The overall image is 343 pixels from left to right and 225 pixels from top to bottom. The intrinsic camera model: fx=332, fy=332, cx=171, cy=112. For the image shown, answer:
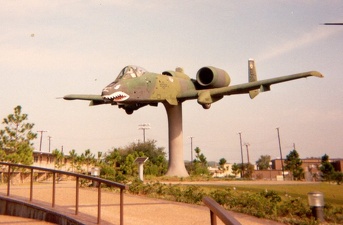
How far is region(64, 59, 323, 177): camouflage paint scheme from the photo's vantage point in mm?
16109

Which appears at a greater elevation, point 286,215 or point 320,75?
point 320,75

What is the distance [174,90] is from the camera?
20.0m

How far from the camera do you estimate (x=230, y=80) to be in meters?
20.9

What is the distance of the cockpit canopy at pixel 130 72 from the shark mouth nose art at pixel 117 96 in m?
1.00

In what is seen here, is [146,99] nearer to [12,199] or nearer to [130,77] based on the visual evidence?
[130,77]

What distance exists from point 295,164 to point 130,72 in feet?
187

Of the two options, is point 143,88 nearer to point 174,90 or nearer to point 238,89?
point 174,90

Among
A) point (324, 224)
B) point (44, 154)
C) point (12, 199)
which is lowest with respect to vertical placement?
point (324, 224)

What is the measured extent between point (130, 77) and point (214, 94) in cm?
528

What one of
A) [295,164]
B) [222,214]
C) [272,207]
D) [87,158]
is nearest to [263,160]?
[295,164]

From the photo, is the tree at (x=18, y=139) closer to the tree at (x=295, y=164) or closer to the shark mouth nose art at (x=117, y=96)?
the shark mouth nose art at (x=117, y=96)

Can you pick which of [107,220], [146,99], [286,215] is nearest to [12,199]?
[107,220]

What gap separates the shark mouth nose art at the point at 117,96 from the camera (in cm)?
1514

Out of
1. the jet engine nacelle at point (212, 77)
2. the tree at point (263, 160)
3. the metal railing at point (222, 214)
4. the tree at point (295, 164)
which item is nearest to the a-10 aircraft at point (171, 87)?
the jet engine nacelle at point (212, 77)
